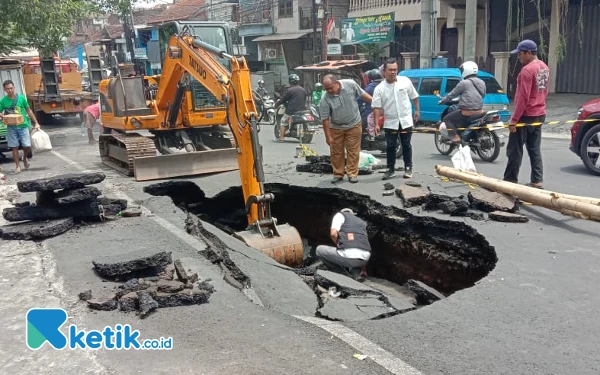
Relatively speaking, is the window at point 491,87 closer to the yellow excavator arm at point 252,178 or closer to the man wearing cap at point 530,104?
the man wearing cap at point 530,104

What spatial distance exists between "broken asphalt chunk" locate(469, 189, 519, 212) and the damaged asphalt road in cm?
29

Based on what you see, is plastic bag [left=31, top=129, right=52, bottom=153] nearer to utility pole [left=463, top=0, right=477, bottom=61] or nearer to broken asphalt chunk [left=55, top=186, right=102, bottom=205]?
broken asphalt chunk [left=55, top=186, right=102, bottom=205]

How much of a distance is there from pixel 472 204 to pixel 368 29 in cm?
1919

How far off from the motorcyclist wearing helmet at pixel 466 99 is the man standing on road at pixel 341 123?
2612mm

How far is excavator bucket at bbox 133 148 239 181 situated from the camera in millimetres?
9875

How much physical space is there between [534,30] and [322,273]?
1744 cm

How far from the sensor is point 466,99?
10.6 m

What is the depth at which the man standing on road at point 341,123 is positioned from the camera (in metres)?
8.77

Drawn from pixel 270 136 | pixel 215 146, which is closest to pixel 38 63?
pixel 270 136

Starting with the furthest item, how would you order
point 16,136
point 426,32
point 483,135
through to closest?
point 426,32, point 16,136, point 483,135

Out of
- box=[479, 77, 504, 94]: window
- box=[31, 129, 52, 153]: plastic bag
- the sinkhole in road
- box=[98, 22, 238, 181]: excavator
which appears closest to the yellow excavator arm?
the sinkhole in road

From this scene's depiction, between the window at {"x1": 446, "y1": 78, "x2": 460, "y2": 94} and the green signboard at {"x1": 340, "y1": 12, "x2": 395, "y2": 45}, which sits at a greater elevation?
the green signboard at {"x1": 340, "y1": 12, "x2": 395, "y2": 45}

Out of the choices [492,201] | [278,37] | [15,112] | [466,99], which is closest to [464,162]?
[492,201]

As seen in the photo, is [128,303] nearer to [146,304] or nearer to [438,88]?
[146,304]
